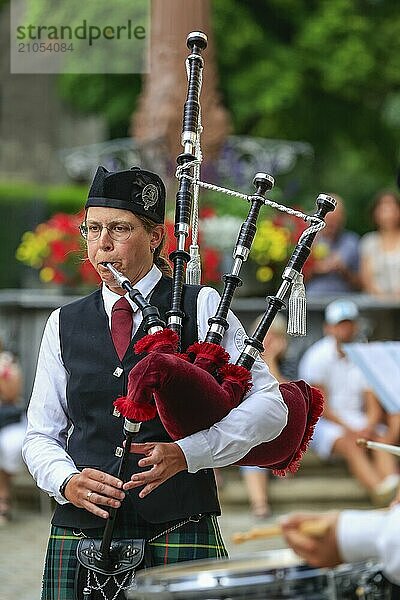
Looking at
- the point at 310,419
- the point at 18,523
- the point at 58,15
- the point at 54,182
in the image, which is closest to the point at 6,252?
the point at 58,15

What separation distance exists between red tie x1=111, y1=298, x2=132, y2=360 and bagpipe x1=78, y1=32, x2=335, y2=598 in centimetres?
8

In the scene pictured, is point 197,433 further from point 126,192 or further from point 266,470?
point 266,470

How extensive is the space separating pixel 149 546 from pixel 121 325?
47cm

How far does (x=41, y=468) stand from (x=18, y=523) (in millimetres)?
4968

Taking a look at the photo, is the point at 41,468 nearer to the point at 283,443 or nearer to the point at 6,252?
the point at 283,443

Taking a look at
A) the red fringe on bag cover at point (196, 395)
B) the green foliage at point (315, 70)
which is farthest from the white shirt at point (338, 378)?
the green foliage at point (315, 70)

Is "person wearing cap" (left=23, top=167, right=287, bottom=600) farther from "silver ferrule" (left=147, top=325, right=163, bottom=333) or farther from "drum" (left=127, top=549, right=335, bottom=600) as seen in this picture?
"drum" (left=127, top=549, right=335, bottom=600)

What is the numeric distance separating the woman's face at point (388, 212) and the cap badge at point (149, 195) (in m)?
5.90

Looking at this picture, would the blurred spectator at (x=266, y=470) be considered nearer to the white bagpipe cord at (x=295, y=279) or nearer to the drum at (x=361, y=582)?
the white bagpipe cord at (x=295, y=279)

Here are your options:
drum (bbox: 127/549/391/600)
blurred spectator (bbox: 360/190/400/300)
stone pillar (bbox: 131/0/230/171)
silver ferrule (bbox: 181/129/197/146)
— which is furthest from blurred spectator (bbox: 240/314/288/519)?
drum (bbox: 127/549/391/600)

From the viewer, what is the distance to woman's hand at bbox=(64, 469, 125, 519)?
248 cm

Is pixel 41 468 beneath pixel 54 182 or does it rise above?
beneath

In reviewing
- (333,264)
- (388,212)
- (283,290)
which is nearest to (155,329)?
(283,290)

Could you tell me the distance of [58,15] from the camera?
13.2 meters
